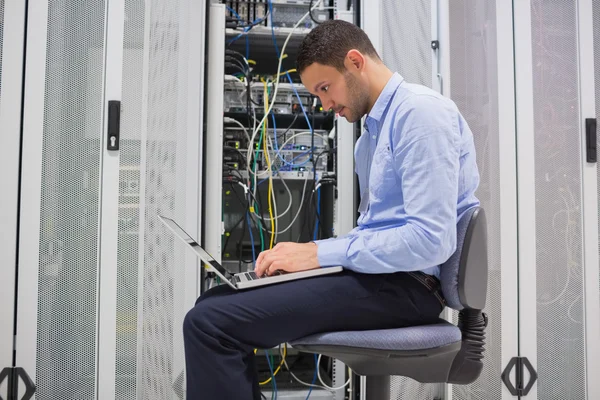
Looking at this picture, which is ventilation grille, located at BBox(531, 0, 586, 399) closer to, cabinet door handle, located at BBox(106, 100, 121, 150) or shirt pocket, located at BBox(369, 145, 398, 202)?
shirt pocket, located at BBox(369, 145, 398, 202)

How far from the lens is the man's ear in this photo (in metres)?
1.16

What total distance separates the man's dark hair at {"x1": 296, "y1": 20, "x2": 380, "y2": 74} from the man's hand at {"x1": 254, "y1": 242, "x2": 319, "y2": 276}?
523 mm

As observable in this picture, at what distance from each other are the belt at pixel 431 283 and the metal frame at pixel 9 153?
153 cm

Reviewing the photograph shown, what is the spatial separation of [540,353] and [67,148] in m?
2.12

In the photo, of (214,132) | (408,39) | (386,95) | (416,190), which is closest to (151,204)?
(214,132)

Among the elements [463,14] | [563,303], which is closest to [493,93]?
[463,14]

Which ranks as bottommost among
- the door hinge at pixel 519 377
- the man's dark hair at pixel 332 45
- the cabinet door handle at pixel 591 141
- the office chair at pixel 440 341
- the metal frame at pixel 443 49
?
the door hinge at pixel 519 377

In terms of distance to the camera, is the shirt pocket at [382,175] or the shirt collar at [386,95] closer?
the shirt pocket at [382,175]

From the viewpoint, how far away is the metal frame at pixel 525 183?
1.74 m

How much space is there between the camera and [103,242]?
1683 mm

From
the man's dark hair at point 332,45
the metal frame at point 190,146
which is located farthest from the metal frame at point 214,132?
the man's dark hair at point 332,45

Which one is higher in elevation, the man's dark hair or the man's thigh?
the man's dark hair

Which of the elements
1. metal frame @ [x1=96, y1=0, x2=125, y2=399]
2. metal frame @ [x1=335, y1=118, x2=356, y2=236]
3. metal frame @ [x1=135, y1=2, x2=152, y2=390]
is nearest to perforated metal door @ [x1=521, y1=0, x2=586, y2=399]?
metal frame @ [x1=335, y1=118, x2=356, y2=236]

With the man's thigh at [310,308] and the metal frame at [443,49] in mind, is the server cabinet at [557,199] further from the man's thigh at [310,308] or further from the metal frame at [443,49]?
the man's thigh at [310,308]
